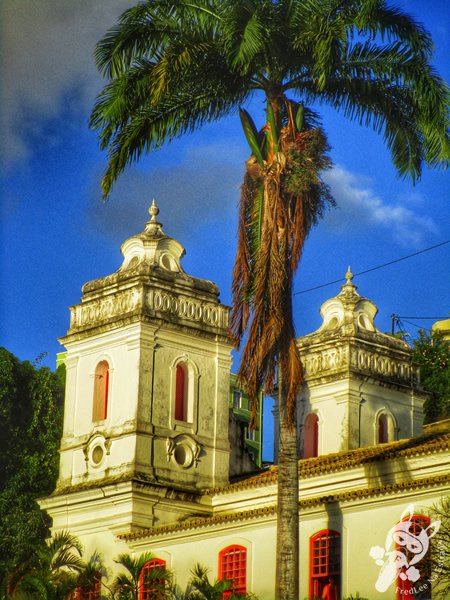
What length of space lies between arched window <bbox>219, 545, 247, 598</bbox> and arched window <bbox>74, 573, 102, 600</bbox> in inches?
132

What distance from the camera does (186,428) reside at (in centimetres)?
3916

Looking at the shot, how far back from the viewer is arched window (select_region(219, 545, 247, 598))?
32406mm

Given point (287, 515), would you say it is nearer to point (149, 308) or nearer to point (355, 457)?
point (355, 457)

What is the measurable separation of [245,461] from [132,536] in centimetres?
753

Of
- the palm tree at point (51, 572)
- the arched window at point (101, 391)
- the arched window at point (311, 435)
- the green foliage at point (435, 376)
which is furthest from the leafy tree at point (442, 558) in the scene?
the green foliage at point (435, 376)

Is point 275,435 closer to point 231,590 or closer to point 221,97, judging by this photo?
point 231,590

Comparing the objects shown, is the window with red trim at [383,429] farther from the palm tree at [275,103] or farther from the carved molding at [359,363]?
the palm tree at [275,103]

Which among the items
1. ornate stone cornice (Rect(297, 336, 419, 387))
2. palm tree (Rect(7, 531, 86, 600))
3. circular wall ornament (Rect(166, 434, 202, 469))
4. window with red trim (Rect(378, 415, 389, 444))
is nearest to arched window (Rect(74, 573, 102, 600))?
palm tree (Rect(7, 531, 86, 600))

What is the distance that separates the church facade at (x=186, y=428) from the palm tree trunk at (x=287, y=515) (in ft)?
18.8

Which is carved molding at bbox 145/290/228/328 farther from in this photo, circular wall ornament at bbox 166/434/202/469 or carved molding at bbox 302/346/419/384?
carved molding at bbox 302/346/419/384

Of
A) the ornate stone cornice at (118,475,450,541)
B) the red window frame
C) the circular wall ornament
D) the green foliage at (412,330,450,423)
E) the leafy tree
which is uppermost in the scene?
the green foliage at (412,330,450,423)

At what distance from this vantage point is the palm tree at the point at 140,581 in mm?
31562

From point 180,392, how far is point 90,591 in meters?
6.48

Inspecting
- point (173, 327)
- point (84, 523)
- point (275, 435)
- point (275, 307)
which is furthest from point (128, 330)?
point (275, 307)
